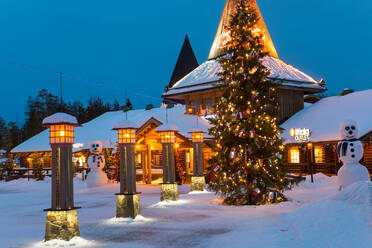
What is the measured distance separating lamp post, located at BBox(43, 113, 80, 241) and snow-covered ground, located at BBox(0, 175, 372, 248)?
30 cm

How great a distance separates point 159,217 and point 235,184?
3.44 m

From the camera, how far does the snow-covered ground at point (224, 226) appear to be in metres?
8.77

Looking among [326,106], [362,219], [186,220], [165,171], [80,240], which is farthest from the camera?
[326,106]

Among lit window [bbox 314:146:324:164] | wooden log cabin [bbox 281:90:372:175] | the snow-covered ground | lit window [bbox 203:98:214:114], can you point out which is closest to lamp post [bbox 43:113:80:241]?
the snow-covered ground

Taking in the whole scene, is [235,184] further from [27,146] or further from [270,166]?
[27,146]

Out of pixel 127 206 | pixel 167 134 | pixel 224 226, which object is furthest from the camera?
pixel 167 134

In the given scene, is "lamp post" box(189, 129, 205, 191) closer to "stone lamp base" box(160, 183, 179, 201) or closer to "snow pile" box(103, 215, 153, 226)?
"stone lamp base" box(160, 183, 179, 201)

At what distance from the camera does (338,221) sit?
9.09 meters

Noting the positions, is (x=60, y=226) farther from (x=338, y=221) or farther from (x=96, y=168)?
(x=96, y=168)

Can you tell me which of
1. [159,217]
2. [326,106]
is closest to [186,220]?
[159,217]

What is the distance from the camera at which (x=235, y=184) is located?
591 inches

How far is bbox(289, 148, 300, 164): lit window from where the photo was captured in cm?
2762

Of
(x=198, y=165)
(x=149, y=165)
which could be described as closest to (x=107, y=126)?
(x=149, y=165)

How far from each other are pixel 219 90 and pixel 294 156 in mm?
7052
